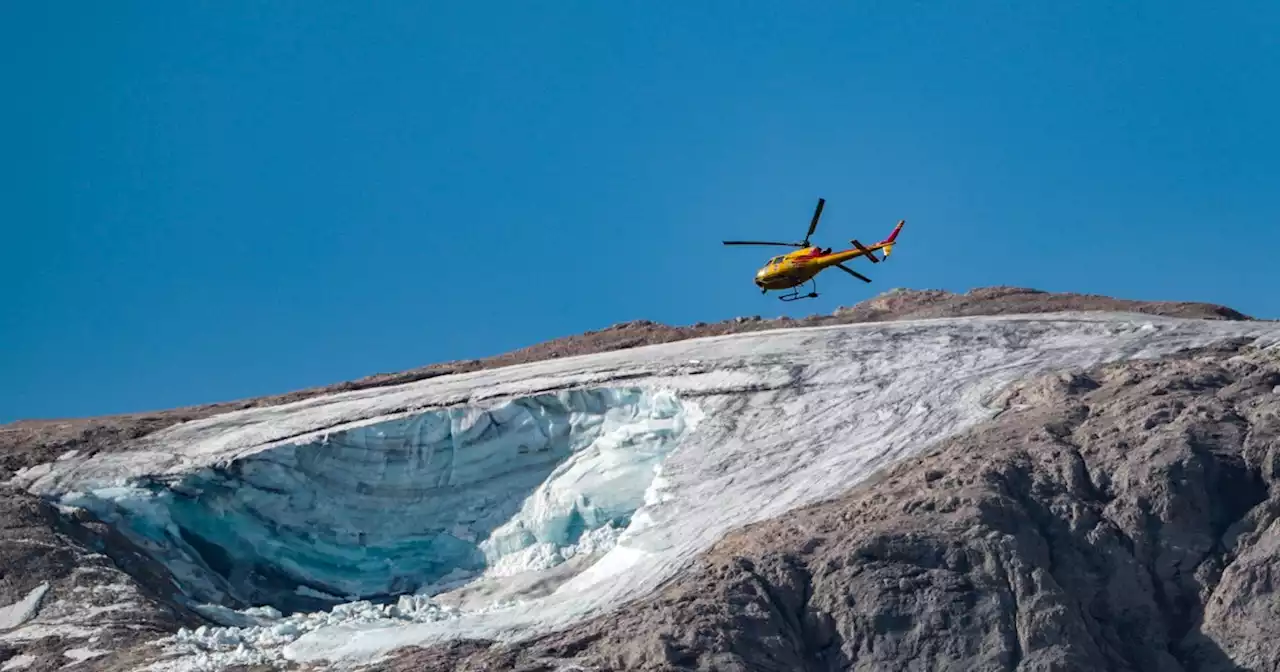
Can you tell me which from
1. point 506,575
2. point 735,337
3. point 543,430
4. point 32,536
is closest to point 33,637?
point 32,536

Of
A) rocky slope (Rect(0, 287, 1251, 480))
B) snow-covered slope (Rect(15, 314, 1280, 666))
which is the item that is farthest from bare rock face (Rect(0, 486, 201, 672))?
rocky slope (Rect(0, 287, 1251, 480))

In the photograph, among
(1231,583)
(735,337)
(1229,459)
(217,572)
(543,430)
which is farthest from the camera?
(735,337)

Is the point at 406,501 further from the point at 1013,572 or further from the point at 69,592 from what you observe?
the point at 1013,572

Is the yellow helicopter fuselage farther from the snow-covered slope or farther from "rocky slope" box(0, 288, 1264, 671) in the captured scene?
"rocky slope" box(0, 288, 1264, 671)

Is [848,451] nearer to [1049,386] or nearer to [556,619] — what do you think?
[1049,386]

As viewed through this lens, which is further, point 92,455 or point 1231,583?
point 92,455

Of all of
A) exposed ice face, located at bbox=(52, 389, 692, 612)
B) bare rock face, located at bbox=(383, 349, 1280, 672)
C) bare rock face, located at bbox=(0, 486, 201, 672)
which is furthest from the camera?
exposed ice face, located at bbox=(52, 389, 692, 612)
